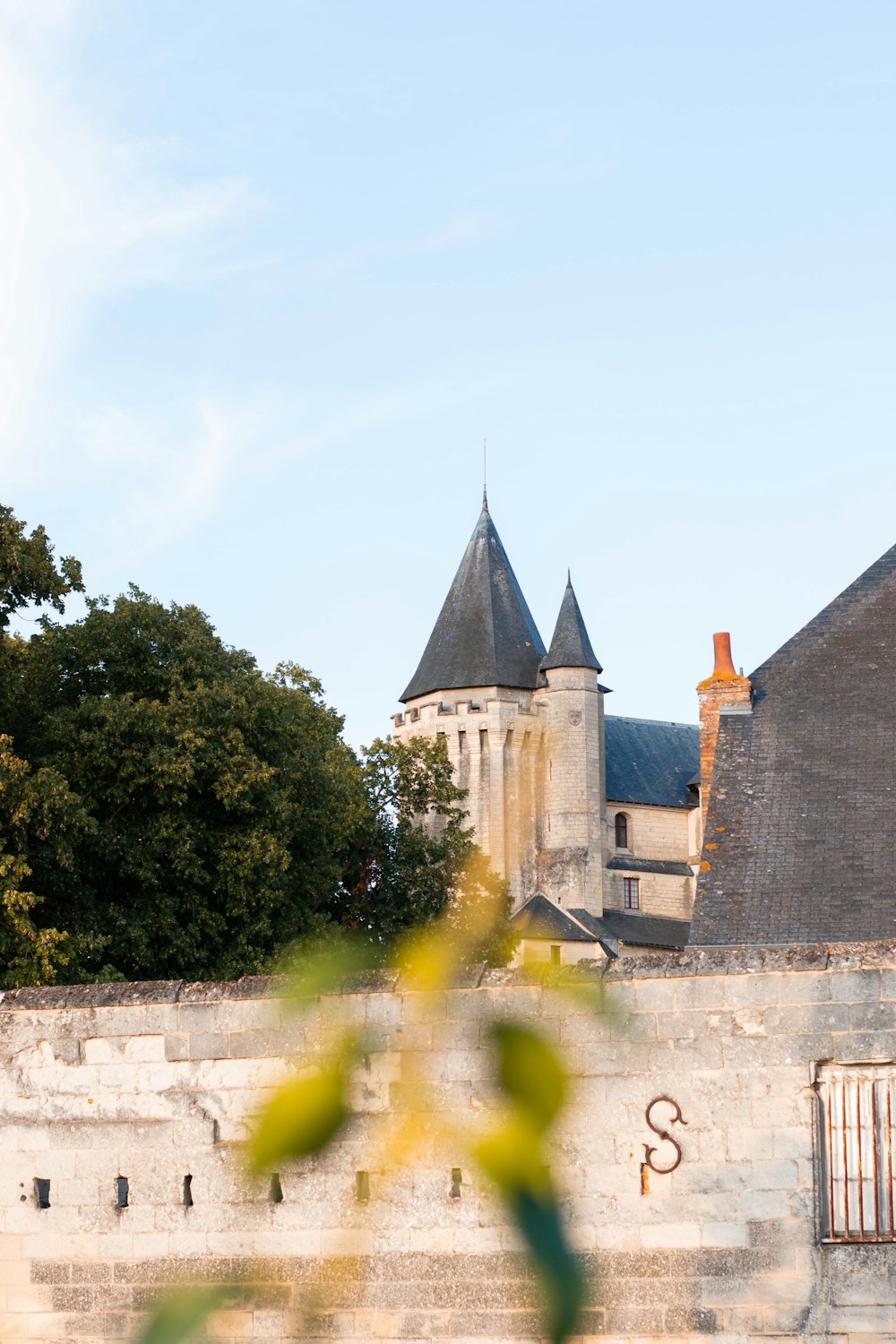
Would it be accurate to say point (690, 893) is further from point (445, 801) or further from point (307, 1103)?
point (307, 1103)

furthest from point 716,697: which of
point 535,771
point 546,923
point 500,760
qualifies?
point 535,771

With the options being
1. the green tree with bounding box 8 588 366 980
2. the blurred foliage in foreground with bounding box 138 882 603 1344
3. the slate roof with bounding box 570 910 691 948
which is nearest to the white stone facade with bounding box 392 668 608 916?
the slate roof with bounding box 570 910 691 948

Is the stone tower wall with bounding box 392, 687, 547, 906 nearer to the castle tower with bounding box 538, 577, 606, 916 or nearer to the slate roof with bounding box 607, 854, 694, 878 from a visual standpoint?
the castle tower with bounding box 538, 577, 606, 916

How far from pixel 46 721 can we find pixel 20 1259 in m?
20.0

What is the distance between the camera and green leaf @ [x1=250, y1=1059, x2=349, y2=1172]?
1.68m

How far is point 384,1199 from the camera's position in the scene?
→ 7234 mm

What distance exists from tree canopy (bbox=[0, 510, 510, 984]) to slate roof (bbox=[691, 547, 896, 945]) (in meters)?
8.79

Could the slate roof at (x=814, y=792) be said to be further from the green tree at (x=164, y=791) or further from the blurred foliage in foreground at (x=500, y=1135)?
the blurred foliage in foreground at (x=500, y=1135)

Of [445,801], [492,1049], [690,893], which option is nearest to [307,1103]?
[492,1049]

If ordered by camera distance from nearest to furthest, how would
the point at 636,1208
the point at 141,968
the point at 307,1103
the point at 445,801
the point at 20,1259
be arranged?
1. the point at 307,1103
2. the point at 636,1208
3. the point at 20,1259
4. the point at 141,968
5. the point at 445,801

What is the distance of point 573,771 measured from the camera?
8150 centimetres

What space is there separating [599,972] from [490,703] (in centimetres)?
7529

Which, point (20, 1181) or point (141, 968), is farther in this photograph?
point (141, 968)

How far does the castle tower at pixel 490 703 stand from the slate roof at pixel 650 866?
4128 mm
